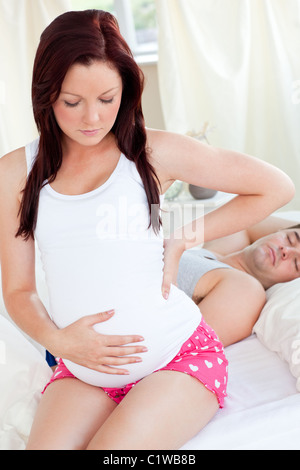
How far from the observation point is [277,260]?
6.98ft

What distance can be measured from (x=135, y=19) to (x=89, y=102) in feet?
9.67

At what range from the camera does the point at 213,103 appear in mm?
3477

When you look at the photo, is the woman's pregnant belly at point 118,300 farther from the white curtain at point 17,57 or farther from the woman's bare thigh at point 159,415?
the white curtain at point 17,57

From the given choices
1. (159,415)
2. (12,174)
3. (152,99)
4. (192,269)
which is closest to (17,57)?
(152,99)

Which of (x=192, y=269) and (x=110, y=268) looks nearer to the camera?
(x=110, y=268)

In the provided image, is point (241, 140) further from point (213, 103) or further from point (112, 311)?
point (112, 311)

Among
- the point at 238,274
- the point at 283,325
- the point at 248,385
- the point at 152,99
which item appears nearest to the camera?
the point at 248,385

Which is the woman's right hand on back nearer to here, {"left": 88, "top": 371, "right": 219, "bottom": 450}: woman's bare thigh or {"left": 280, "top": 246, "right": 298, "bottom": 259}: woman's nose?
{"left": 88, "top": 371, "right": 219, "bottom": 450}: woman's bare thigh

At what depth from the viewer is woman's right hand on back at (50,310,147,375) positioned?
1279 millimetres

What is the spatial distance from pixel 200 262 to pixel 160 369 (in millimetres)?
792

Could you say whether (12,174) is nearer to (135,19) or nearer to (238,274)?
(238,274)

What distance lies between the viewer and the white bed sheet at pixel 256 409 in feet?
4.22
